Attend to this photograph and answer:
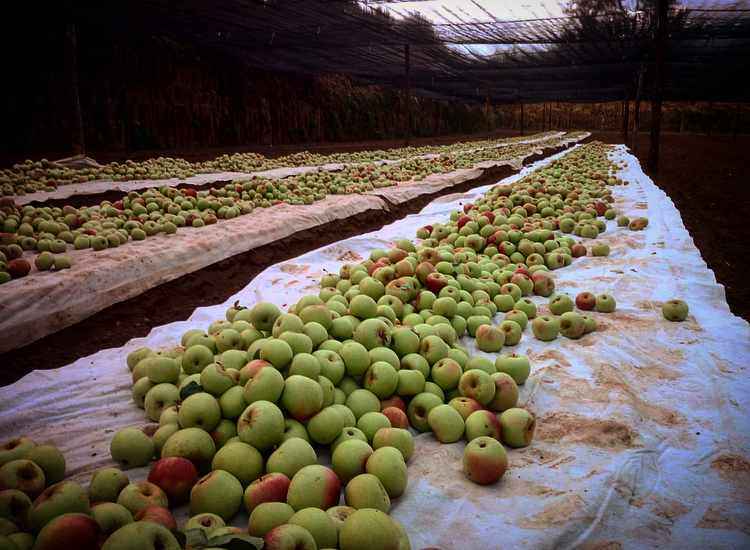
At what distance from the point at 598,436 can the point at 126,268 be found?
5544 mm

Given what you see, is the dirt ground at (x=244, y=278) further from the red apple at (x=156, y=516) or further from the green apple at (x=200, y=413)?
the red apple at (x=156, y=516)

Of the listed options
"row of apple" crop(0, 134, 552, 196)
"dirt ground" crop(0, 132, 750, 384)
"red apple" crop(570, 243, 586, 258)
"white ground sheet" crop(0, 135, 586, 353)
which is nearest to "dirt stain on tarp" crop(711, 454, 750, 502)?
"dirt ground" crop(0, 132, 750, 384)

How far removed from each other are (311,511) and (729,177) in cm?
1839

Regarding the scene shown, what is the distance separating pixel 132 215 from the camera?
7707mm

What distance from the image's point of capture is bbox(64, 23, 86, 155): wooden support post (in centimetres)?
1334

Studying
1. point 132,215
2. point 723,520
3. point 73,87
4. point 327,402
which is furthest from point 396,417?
point 73,87

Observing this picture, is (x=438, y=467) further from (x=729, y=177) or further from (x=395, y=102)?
(x=395, y=102)

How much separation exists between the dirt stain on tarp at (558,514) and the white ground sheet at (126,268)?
16.4ft

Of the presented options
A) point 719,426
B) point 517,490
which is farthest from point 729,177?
point 517,490

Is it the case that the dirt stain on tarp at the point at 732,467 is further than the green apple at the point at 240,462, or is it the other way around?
the dirt stain on tarp at the point at 732,467

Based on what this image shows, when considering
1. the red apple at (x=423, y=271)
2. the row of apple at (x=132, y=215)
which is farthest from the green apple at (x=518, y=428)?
the row of apple at (x=132, y=215)

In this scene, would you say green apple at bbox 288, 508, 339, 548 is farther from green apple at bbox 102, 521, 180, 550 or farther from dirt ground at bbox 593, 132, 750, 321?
dirt ground at bbox 593, 132, 750, 321

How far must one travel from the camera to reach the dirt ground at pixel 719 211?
6035mm

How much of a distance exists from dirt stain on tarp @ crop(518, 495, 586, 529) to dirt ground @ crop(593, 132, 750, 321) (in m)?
4.14
